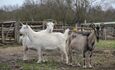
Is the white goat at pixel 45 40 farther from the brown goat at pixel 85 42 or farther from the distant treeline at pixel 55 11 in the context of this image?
the distant treeline at pixel 55 11

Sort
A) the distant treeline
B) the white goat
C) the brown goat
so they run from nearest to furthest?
the brown goat, the white goat, the distant treeline

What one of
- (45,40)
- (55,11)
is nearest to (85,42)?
(45,40)

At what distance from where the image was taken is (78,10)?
43812mm

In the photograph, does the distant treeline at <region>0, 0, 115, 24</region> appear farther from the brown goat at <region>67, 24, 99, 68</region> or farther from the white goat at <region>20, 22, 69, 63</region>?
the brown goat at <region>67, 24, 99, 68</region>

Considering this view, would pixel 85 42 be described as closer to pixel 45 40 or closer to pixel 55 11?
pixel 45 40

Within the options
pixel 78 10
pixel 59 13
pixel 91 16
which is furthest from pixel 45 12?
pixel 91 16

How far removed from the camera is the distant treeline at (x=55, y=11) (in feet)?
126

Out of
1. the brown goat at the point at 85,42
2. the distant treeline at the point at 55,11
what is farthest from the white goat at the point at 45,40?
the distant treeline at the point at 55,11

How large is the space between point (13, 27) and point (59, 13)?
19562mm

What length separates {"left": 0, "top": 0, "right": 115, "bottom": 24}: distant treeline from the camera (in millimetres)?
38344

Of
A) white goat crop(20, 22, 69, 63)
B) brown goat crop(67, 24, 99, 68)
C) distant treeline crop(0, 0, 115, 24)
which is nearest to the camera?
brown goat crop(67, 24, 99, 68)

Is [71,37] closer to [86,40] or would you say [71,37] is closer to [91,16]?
[86,40]

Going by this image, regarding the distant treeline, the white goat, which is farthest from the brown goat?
the distant treeline

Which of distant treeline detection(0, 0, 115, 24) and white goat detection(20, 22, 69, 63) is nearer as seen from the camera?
white goat detection(20, 22, 69, 63)
